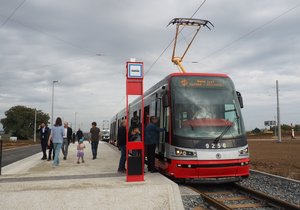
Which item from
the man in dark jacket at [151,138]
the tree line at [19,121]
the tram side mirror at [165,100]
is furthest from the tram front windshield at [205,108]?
the tree line at [19,121]

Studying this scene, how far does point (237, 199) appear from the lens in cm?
916

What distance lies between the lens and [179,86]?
10977 mm

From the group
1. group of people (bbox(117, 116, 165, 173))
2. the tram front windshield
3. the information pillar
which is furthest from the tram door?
the information pillar

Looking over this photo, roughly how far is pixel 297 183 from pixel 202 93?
375 cm

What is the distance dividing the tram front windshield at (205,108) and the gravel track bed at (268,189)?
1.68 meters

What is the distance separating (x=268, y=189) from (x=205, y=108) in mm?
2868

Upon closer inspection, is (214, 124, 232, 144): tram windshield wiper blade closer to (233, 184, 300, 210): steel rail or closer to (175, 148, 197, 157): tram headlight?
(175, 148, 197, 157): tram headlight

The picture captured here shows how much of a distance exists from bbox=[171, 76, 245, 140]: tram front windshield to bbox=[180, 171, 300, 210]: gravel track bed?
1.68 metres

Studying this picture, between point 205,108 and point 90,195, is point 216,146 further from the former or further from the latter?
point 90,195

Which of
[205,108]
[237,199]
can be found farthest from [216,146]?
[237,199]

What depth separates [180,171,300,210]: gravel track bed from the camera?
867 centimetres

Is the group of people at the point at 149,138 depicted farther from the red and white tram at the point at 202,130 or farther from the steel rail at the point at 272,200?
the steel rail at the point at 272,200

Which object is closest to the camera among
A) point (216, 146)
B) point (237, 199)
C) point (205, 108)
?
point (237, 199)

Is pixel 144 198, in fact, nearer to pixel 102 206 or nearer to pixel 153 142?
pixel 102 206
